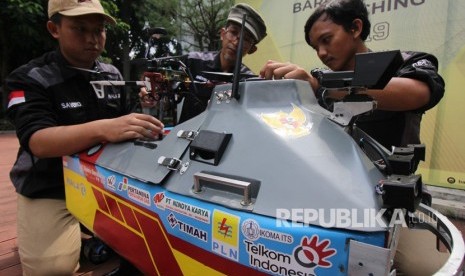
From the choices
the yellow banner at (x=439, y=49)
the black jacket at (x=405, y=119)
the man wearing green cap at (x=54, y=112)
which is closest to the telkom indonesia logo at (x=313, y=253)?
Answer: the black jacket at (x=405, y=119)

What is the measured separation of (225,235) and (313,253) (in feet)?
0.81

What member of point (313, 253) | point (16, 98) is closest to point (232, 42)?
point (16, 98)

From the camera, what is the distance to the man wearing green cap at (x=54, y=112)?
179 centimetres

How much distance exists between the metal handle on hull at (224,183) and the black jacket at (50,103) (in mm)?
1121

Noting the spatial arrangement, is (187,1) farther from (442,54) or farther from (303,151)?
(303,151)

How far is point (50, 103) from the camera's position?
1872 mm

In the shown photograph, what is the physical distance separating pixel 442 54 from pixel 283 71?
3.57 metres

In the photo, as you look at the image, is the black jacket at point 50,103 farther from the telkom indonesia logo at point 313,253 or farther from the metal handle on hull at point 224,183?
the telkom indonesia logo at point 313,253

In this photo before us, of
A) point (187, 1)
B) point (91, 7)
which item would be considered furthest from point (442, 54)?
point (187, 1)

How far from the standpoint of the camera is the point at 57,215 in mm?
2062

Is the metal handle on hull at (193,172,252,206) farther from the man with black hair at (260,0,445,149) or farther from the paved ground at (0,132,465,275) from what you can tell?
the paved ground at (0,132,465,275)

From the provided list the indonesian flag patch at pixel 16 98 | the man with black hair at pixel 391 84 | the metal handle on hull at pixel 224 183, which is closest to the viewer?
the metal handle on hull at pixel 224 183

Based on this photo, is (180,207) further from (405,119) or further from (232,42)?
(232,42)

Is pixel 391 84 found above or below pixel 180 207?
above
